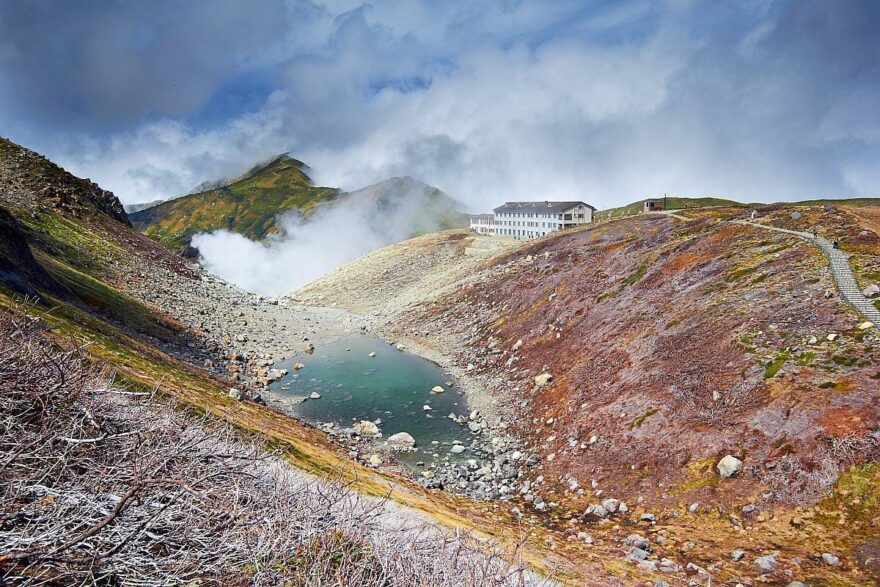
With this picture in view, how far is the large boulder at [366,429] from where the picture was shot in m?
30.7

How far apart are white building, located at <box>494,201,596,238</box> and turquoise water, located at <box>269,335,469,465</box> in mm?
69452

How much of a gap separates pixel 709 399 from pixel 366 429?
804 inches

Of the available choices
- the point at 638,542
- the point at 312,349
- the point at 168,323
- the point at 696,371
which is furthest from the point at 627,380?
the point at 168,323

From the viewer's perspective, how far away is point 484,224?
444 feet

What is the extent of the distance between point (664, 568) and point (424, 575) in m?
12.8

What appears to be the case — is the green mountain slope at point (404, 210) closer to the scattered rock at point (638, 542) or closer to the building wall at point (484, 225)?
the building wall at point (484, 225)

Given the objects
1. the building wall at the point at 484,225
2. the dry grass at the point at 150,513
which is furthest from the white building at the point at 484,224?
the dry grass at the point at 150,513

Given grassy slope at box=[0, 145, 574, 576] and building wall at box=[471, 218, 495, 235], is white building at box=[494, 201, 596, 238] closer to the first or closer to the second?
building wall at box=[471, 218, 495, 235]

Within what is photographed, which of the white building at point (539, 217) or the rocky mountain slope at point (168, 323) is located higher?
the white building at point (539, 217)

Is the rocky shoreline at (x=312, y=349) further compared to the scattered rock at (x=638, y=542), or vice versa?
the rocky shoreline at (x=312, y=349)

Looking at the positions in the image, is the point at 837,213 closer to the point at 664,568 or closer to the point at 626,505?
the point at 626,505

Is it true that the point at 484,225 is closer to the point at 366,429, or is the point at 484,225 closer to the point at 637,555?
the point at 366,429

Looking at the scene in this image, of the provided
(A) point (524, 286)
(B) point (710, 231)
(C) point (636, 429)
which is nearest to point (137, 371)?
(C) point (636, 429)

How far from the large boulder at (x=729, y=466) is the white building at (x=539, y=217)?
290ft
